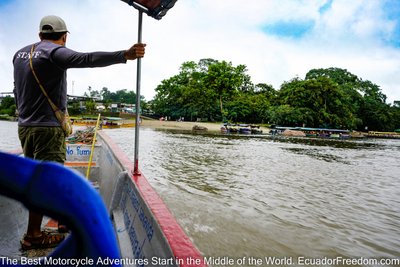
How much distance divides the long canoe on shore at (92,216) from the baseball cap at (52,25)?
4.28 ft

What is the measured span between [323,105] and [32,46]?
47.8 metres

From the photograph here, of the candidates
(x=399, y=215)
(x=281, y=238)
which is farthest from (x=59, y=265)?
(x=399, y=215)

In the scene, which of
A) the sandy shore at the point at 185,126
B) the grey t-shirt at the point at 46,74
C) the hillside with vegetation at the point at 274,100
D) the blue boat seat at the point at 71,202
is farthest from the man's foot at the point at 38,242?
the hillside with vegetation at the point at 274,100

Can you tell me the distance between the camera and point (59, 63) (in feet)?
6.33

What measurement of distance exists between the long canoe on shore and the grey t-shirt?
0.82m

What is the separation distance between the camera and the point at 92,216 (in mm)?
655

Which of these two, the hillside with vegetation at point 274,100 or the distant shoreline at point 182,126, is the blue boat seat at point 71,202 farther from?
the hillside with vegetation at point 274,100

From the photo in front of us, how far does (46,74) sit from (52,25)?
39 cm

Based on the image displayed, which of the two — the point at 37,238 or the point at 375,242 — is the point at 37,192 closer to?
the point at 37,238

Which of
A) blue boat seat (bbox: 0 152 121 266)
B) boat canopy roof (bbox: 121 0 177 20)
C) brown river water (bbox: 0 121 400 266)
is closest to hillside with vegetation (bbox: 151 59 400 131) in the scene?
brown river water (bbox: 0 121 400 266)

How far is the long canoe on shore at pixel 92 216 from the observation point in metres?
0.66

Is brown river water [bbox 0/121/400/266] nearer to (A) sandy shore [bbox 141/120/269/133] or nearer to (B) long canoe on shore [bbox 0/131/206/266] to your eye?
(B) long canoe on shore [bbox 0/131/206/266]

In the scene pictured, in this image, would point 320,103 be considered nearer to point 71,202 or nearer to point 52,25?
point 52,25

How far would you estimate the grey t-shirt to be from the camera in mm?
1860
